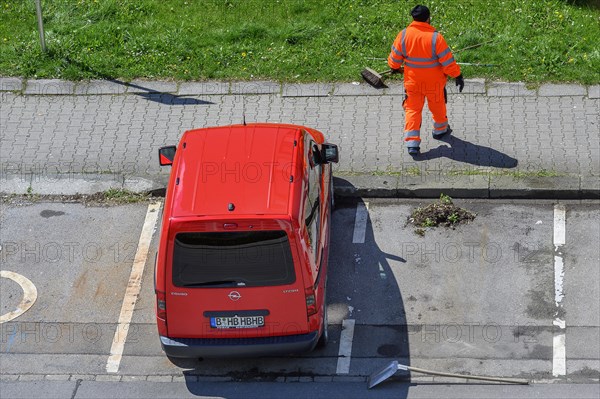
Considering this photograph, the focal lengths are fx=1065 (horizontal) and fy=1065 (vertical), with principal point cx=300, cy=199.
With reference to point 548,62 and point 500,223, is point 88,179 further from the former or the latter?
point 548,62

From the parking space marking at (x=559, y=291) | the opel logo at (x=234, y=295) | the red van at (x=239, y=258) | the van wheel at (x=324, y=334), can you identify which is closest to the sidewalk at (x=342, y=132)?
the parking space marking at (x=559, y=291)

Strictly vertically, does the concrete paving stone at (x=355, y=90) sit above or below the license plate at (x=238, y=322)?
above

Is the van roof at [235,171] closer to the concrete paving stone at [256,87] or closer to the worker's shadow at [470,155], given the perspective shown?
the worker's shadow at [470,155]

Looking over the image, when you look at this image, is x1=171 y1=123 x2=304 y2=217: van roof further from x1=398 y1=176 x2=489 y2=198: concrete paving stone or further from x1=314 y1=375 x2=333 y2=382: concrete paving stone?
x1=398 y1=176 x2=489 y2=198: concrete paving stone

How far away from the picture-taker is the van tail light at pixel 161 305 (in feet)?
31.0

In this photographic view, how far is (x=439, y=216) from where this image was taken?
38.1ft

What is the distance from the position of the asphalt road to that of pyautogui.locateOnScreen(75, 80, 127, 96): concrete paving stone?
2.55 m

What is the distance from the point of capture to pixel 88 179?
41.5 ft

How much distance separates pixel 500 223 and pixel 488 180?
26.1 inches

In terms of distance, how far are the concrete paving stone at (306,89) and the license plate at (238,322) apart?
5.02 meters

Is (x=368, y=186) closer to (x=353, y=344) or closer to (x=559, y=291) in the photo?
(x=353, y=344)

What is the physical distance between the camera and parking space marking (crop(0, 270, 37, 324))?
1073cm

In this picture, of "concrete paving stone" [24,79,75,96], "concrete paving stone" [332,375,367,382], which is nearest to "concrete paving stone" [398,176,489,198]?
"concrete paving stone" [332,375,367,382]

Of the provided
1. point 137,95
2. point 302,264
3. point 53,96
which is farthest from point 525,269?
point 53,96
